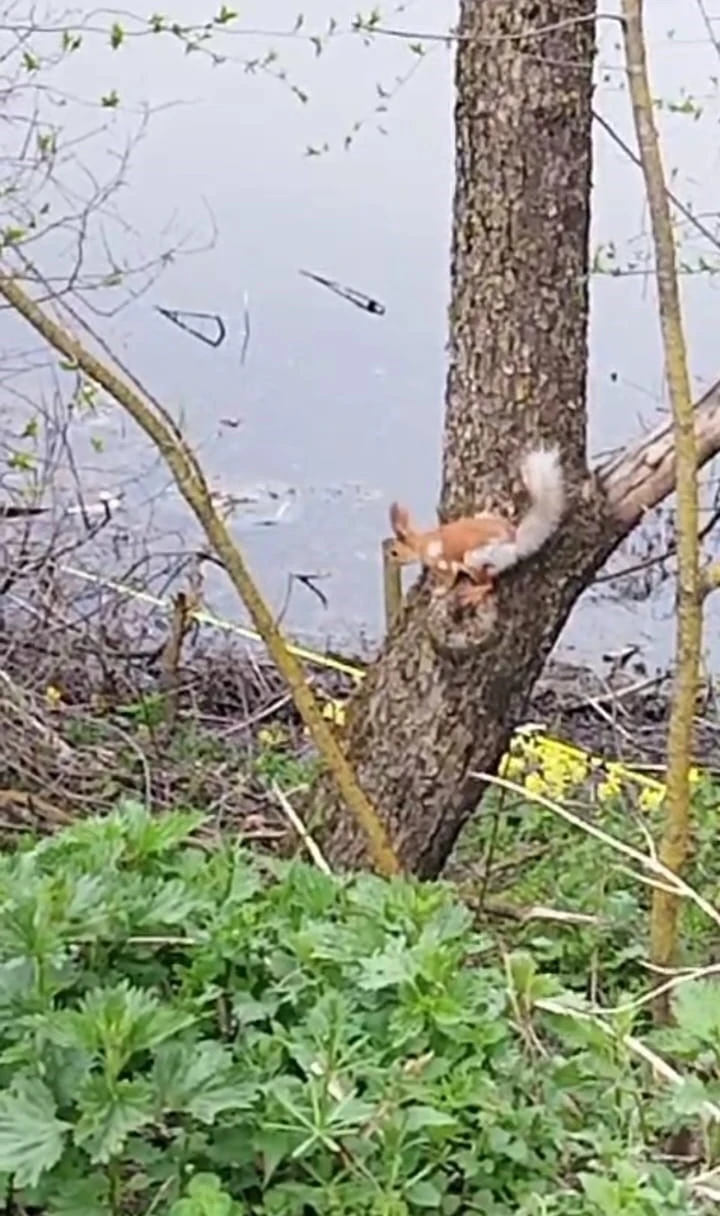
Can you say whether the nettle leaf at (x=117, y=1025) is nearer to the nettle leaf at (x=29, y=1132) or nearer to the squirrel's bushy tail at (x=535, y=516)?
the nettle leaf at (x=29, y=1132)

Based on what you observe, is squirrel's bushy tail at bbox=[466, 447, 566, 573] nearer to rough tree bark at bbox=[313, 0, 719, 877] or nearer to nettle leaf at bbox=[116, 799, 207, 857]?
rough tree bark at bbox=[313, 0, 719, 877]

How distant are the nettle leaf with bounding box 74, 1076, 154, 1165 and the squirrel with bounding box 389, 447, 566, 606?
5.05 ft

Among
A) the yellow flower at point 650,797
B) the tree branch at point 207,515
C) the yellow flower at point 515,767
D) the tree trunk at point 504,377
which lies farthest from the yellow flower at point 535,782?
the tree branch at point 207,515

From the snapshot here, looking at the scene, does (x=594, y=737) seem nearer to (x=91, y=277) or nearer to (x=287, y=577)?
(x=287, y=577)

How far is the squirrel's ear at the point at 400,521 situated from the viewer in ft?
8.16

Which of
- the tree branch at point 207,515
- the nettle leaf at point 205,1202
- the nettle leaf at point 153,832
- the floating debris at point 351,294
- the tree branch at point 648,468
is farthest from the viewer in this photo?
the floating debris at point 351,294

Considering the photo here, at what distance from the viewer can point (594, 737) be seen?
4.59m

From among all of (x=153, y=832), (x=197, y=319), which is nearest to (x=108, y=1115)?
(x=153, y=832)

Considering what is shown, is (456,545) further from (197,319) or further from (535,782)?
(197,319)

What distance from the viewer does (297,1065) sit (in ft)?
3.47

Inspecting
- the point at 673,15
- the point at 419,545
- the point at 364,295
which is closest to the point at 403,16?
the point at 673,15

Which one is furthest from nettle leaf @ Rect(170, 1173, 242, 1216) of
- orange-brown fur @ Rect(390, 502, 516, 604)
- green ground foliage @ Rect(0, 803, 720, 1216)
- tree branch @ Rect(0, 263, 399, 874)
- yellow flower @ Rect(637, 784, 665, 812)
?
yellow flower @ Rect(637, 784, 665, 812)

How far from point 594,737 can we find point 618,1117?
137 inches

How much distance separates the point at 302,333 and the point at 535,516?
9.43 feet
